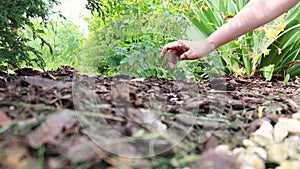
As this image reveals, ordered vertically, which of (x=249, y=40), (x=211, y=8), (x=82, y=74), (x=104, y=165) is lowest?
(x=104, y=165)

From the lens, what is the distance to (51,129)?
2.04ft

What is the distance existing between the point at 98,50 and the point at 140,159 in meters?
1.08

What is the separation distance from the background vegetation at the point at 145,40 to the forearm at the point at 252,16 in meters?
0.41

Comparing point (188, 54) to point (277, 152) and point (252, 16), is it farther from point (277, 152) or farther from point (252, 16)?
point (277, 152)

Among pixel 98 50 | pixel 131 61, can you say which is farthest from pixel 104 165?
pixel 131 61

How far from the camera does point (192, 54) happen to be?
4.54 feet

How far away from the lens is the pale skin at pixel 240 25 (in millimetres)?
1304

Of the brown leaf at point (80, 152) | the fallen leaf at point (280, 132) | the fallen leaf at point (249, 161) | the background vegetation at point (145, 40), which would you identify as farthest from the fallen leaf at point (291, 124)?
the background vegetation at point (145, 40)

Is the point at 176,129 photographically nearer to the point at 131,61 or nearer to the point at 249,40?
the point at 131,61

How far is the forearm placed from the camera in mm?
1300

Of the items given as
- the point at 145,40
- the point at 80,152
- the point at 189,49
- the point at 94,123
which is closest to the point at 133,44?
the point at 145,40

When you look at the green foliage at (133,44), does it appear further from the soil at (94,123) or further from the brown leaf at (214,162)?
the brown leaf at (214,162)

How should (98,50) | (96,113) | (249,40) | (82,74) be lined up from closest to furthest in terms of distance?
(96,113) < (82,74) < (98,50) < (249,40)

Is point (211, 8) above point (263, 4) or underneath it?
above
